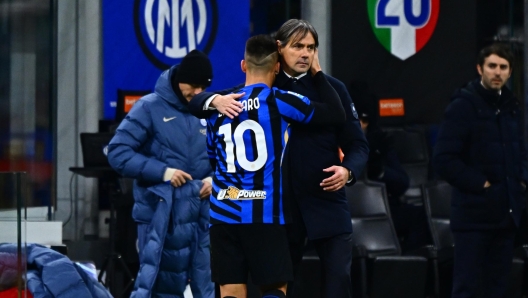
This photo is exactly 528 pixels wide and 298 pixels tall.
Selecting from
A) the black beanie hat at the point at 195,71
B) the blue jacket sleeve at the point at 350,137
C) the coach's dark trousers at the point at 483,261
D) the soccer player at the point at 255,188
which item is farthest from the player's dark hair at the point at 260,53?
the coach's dark trousers at the point at 483,261

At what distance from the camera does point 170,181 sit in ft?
24.8

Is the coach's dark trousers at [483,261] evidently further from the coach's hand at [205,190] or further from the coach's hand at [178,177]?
the coach's hand at [178,177]

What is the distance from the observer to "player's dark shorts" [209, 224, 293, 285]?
548 centimetres

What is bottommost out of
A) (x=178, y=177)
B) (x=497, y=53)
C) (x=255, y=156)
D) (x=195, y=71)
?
(x=178, y=177)

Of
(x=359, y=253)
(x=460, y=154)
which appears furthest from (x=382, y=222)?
(x=460, y=154)

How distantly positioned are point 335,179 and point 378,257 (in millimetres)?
3091

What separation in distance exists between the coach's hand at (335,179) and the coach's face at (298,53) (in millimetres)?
502

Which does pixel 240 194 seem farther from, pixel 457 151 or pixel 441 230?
pixel 441 230

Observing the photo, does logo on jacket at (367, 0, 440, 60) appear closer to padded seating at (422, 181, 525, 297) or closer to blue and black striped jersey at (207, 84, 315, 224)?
padded seating at (422, 181, 525, 297)

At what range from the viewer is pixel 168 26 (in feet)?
37.9

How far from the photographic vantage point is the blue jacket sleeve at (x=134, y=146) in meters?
7.62

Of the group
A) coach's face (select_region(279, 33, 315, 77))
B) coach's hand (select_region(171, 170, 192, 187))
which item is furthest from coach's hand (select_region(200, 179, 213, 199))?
coach's face (select_region(279, 33, 315, 77))

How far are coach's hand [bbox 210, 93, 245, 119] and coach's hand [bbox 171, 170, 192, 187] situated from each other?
1.99m

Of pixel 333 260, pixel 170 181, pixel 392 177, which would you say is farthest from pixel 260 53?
pixel 392 177
